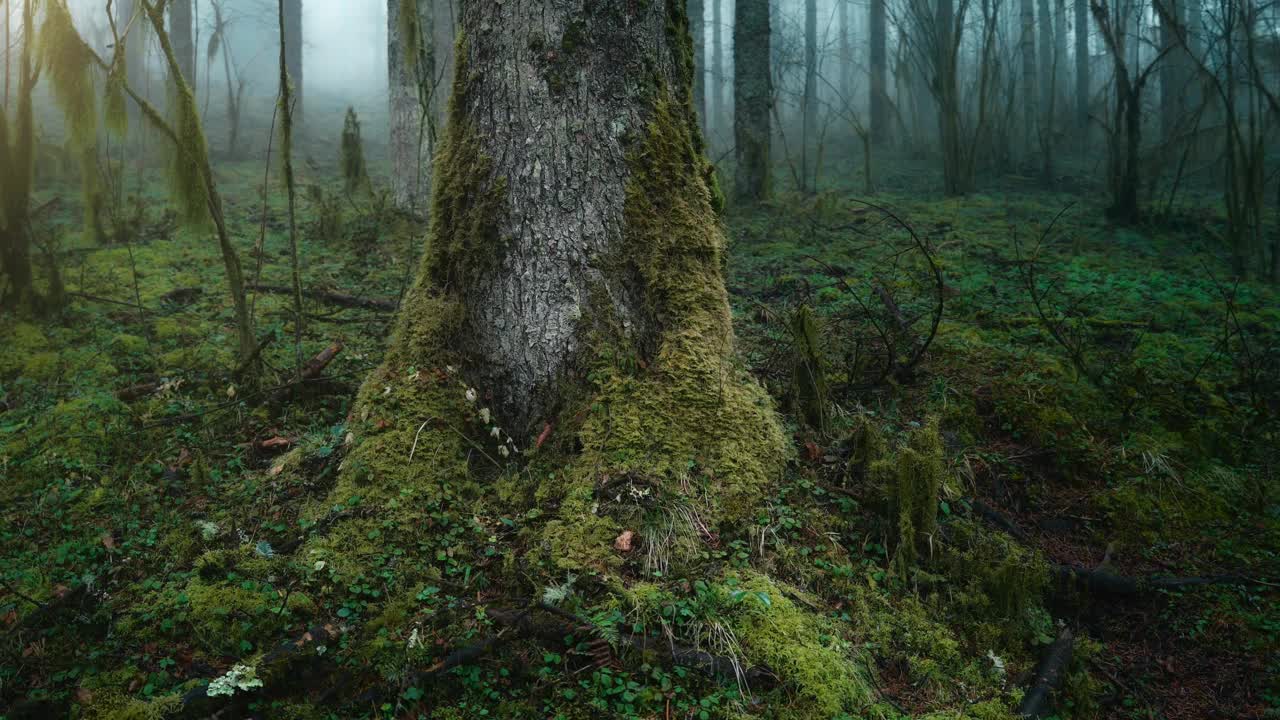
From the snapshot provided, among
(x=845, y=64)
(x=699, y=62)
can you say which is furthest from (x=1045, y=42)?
(x=699, y=62)

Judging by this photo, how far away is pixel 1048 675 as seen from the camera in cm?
236

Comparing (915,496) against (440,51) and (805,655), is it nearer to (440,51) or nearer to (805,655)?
(805,655)

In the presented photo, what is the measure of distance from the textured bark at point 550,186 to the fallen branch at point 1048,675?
1.89 m

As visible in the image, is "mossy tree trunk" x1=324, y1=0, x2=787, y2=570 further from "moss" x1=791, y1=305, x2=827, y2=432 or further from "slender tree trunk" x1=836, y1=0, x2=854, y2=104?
"slender tree trunk" x1=836, y1=0, x2=854, y2=104

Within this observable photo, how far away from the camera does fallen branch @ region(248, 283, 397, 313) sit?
18.5ft

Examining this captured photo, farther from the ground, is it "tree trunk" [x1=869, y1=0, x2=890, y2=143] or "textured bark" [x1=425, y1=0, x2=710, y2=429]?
"tree trunk" [x1=869, y1=0, x2=890, y2=143]

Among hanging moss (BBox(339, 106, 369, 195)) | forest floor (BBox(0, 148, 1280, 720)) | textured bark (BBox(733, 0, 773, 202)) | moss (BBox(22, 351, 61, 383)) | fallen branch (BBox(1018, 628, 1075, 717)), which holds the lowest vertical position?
fallen branch (BBox(1018, 628, 1075, 717))

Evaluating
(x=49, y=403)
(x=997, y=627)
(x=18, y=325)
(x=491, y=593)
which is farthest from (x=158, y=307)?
(x=997, y=627)

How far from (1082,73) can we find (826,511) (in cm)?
2102

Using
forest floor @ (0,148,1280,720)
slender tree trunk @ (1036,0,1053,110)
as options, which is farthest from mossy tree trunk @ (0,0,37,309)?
slender tree trunk @ (1036,0,1053,110)

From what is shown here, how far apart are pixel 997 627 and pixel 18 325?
6.07m

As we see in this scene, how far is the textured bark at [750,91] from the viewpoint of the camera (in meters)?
10.0

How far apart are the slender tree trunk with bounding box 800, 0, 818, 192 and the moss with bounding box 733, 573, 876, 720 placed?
26.6 ft

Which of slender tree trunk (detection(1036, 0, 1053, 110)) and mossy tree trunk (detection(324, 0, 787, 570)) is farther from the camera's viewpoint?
slender tree trunk (detection(1036, 0, 1053, 110))
